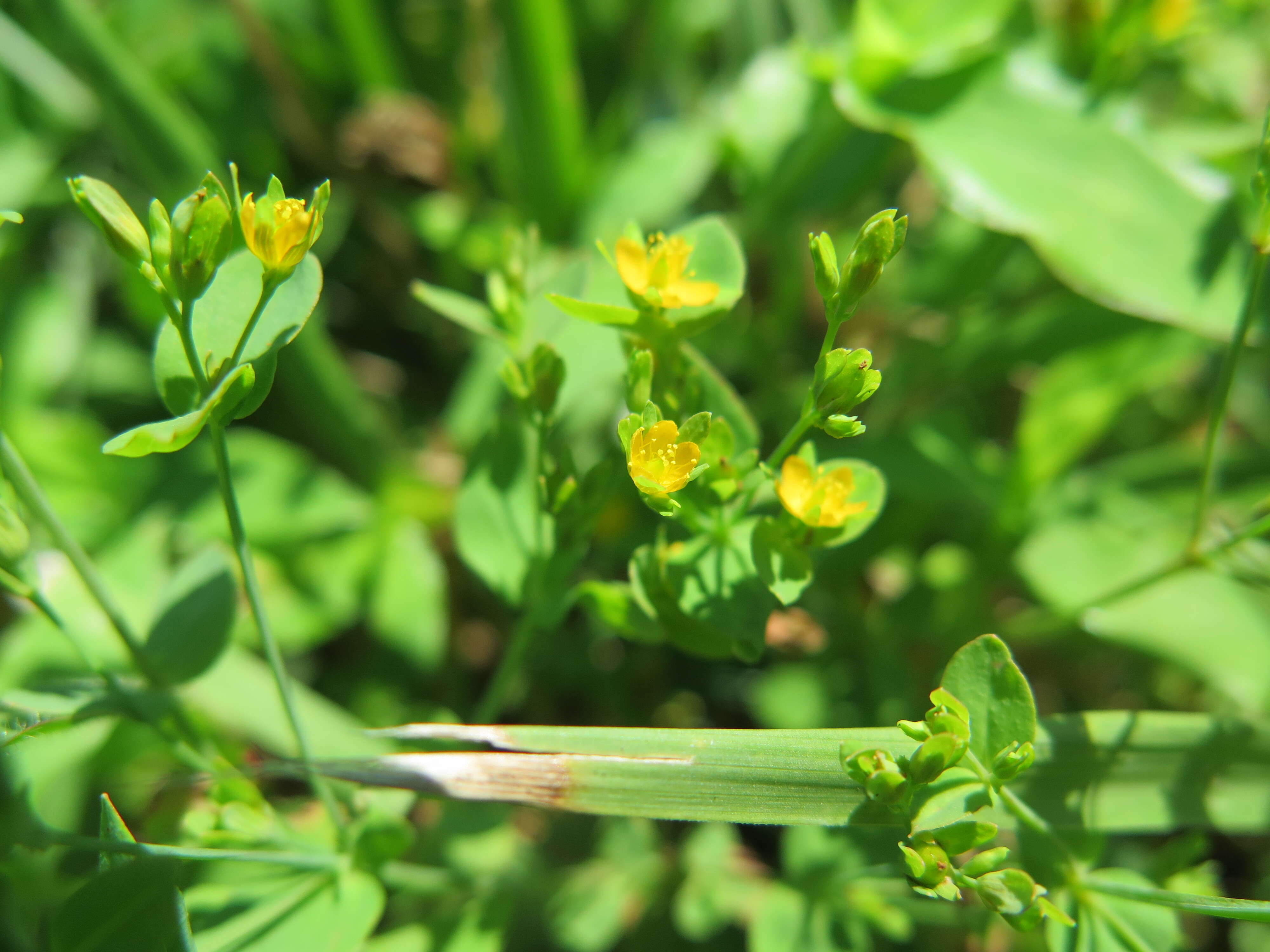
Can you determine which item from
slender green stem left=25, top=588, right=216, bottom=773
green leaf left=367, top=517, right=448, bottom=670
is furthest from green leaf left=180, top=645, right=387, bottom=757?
slender green stem left=25, top=588, right=216, bottom=773

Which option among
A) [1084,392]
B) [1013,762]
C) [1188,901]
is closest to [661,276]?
[1013,762]

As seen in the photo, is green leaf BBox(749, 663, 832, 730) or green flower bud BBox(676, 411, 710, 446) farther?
green leaf BBox(749, 663, 832, 730)

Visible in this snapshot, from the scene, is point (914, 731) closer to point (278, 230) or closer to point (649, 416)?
point (649, 416)

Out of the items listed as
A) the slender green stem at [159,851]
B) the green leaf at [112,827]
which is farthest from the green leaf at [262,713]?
the green leaf at [112,827]

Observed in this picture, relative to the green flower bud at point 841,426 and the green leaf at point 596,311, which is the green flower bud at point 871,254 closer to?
the green flower bud at point 841,426

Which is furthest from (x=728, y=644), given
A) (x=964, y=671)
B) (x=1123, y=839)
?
(x=1123, y=839)

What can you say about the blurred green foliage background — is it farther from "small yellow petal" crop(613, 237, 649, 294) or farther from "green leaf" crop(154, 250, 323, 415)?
"green leaf" crop(154, 250, 323, 415)

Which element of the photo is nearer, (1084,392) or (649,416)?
(649,416)
